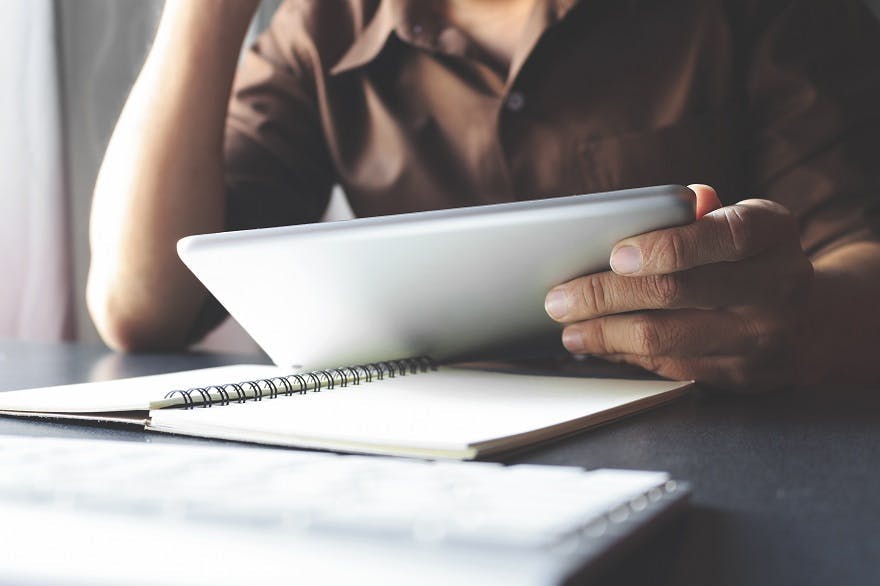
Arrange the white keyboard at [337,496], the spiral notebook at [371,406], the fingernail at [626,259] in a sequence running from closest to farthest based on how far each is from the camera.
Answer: the white keyboard at [337,496] → the spiral notebook at [371,406] → the fingernail at [626,259]

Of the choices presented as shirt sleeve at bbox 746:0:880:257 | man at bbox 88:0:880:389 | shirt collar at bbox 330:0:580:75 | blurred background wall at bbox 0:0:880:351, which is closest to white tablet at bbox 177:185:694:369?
man at bbox 88:0:880:389

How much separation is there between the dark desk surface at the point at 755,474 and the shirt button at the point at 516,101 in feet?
1.97

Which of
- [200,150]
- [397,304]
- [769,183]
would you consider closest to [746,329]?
[397,304]

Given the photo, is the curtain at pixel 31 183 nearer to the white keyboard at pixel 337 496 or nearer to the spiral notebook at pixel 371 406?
the spiral notebook at pixel 371 406

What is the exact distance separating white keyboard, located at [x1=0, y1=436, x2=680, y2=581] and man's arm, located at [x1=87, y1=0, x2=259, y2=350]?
2.24 feet

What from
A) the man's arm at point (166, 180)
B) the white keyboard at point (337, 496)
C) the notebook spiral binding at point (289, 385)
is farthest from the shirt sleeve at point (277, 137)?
the white keyboard at point (337, 496)

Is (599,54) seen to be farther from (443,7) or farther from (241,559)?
(241,559)

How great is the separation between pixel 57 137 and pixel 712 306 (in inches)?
62.3

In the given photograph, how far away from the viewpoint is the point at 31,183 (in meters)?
1.69

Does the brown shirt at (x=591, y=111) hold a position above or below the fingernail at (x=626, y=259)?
above

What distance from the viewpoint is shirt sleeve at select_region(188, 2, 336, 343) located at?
116cm

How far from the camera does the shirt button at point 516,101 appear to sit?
106 centimetres

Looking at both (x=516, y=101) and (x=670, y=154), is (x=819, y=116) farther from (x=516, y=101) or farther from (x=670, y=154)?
(x=516, y=101)

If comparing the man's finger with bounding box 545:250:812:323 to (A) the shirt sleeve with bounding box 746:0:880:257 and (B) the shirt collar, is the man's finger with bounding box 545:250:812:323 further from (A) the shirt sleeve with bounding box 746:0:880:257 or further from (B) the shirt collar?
(B) the shirt collar
